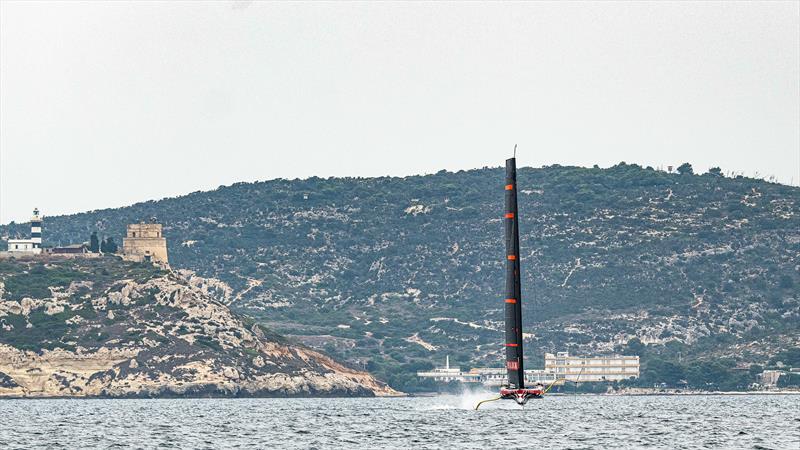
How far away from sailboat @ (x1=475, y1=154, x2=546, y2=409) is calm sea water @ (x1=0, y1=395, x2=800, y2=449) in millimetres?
2699

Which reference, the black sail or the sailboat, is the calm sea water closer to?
the sailboat

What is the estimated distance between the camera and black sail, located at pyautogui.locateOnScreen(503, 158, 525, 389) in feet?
406

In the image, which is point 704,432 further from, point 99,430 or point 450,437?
point 99,430

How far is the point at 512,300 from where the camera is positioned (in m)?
124

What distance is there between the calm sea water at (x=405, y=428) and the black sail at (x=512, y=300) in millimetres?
4192

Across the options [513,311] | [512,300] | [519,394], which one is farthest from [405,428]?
[512,300]

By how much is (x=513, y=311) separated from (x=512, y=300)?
0.80 m

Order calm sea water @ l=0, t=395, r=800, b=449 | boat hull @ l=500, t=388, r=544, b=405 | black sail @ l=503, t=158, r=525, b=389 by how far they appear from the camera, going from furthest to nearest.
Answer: boat hull @ l=500, t=388, r=544, b=405 → black sail @ l=503, t=158, r=525, b=389 → calm sea water @ l=0, t=395, r=800, b=449

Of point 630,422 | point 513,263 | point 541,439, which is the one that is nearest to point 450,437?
point 541,439

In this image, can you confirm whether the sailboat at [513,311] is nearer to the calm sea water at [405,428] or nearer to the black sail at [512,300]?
the black sail at [512,300]

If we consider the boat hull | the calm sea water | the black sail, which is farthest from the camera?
the boat hull

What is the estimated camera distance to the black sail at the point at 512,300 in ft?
406

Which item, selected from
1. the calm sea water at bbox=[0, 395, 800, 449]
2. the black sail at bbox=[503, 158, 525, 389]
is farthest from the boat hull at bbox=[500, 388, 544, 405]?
the calm sea water at bbox=[0, 395, 800, 449]

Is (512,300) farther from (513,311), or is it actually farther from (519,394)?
(519,394)
